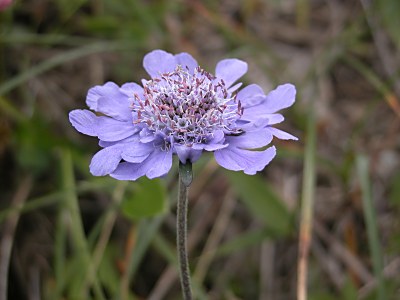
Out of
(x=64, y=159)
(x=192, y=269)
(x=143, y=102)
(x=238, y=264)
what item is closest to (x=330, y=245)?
(x=238, y=264)

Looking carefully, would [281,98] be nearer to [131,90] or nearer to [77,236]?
[131,90]

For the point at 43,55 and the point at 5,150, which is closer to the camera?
the point at 5,150

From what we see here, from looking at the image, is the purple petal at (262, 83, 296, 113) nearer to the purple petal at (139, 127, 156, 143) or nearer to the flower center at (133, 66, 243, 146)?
the flower center at (133, 66, 243, 146)

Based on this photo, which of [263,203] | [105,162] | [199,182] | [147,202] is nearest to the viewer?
[105,162]

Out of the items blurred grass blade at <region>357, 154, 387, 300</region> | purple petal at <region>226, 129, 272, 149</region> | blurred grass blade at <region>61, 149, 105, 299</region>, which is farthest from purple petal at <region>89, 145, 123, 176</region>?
blurred grass blade at <region>357, 154, 387, 300</region>

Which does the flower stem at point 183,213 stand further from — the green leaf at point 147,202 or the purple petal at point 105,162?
the green leaf at point 147,202

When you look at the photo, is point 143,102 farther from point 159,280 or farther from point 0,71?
point 0,71

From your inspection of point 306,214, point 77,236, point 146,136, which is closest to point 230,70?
point 146,136
